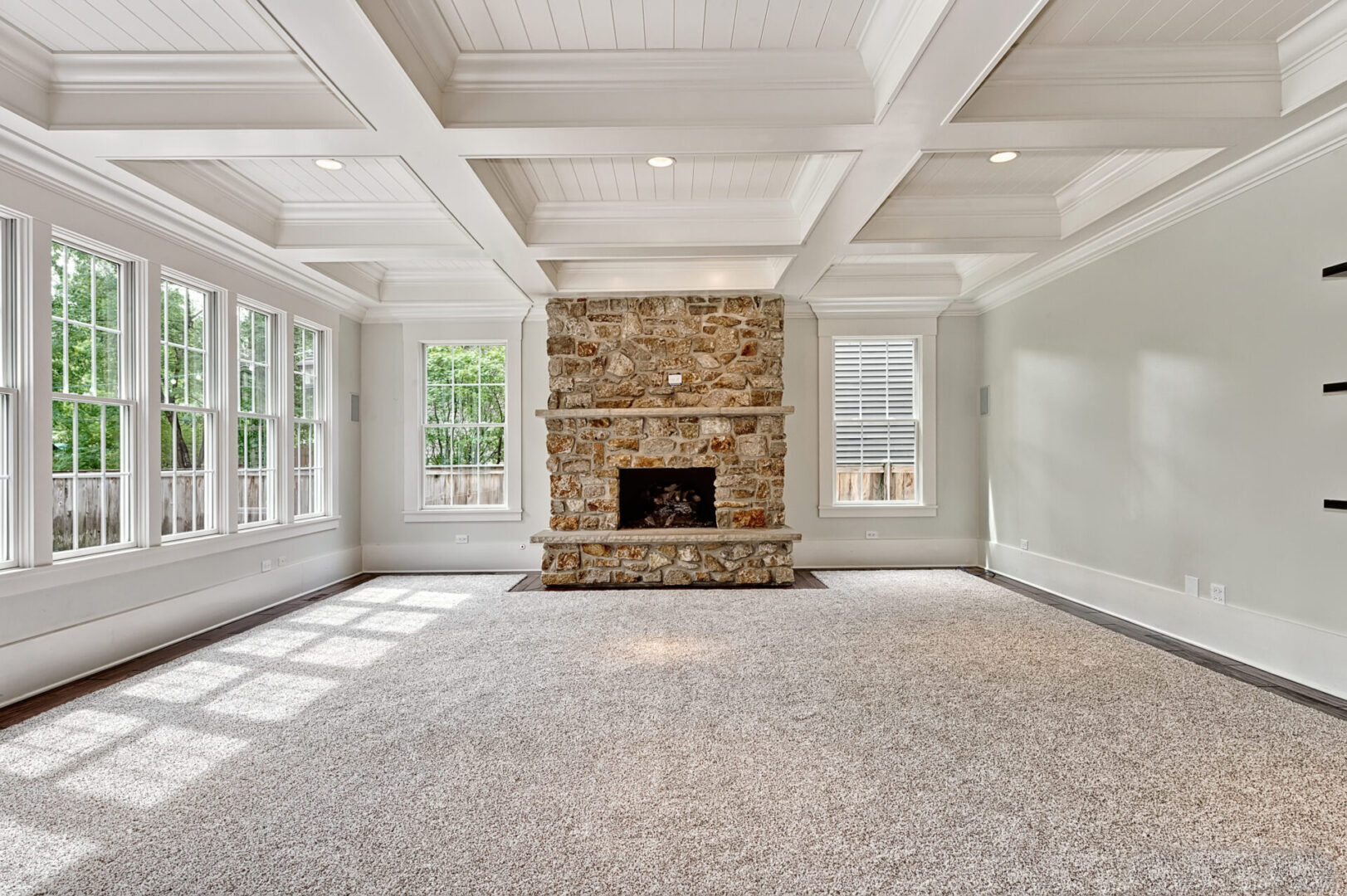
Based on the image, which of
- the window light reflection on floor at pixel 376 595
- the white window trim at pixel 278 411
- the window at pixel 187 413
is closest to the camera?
the window at pixel 187 413

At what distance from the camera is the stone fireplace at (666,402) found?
6629 millimetres

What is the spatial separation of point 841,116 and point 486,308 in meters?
4.68

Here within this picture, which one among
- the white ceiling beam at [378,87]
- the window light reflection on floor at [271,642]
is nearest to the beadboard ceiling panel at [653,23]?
the white ceiling beam at [378,87]

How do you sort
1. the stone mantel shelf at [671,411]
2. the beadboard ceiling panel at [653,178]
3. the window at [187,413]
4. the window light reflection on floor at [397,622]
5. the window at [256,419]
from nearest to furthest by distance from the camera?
the beadboard ceiling panel at [653,178], the window at [187,413], the window light reflection on floor at [397,622], the window at [256,419], the stone mantel shelf at [671,411]

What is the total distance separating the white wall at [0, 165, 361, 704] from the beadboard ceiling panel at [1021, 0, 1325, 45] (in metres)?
4.79

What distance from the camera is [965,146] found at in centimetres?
358

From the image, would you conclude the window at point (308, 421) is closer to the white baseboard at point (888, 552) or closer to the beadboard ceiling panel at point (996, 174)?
the white baseboard at point (888, 552)

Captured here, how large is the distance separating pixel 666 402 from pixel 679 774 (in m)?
4.48

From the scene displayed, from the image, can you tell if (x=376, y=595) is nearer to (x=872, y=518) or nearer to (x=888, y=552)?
(x=872, y=518)

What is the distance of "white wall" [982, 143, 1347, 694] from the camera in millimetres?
3457

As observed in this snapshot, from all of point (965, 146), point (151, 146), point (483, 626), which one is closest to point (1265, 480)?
point (965, 146)

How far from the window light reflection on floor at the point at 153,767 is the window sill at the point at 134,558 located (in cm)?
125

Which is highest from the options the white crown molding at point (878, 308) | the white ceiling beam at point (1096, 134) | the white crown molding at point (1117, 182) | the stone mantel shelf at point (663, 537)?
the white crown molding at point (1117, 182)

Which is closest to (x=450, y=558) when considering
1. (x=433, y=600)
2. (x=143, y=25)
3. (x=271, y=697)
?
(x=433, y=600)
